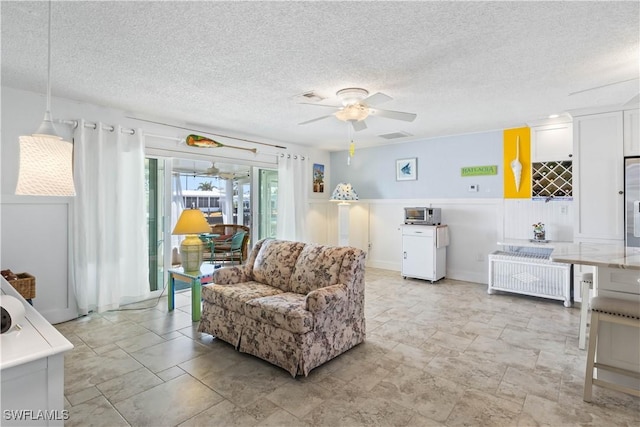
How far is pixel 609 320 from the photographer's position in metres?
2.02

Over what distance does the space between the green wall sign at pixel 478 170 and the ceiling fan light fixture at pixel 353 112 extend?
9.46 feet

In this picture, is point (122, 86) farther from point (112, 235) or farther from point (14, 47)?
point (112, 235)

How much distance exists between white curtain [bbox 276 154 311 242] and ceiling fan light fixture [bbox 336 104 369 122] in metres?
2.89

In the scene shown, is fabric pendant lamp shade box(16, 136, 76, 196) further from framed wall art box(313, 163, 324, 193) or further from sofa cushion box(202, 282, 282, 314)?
framed wall art box(313, 163, 324, 193)

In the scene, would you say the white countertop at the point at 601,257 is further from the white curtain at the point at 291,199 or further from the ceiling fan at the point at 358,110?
the white curtain at the point at 291,199

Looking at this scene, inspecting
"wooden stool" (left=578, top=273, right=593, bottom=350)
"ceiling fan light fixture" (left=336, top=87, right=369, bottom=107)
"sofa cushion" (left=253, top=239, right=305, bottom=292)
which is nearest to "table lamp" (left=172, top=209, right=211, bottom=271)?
"sofa cushion" (left=253, top=239, right=305, bottom=292)

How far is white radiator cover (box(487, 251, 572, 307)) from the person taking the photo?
4.09 metres

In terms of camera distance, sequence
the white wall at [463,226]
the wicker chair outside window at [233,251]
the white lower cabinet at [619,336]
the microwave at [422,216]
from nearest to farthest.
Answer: the white lower cabinet at [619,336], the white wall at [463,226], the microwave at [422,216], the wicker chair outside window at [233,251]

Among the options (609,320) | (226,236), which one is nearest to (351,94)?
(609,320)

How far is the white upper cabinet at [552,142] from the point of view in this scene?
438cm

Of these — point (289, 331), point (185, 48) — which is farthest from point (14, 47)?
point (289, 331)

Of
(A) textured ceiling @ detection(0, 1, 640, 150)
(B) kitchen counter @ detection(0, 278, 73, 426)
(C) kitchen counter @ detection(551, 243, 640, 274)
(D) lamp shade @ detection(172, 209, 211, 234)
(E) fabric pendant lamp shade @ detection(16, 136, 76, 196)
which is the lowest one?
(B) kitchen counter @ detection(0, 278, 73, 426)

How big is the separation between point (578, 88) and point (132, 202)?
4.97 metres

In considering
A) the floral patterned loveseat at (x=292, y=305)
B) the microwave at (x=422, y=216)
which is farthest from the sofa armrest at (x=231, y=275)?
the microwave at (x=422, y=216)
